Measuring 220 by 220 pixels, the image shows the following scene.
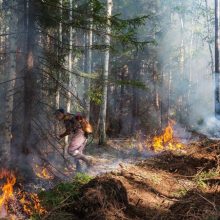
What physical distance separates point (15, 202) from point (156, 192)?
3.19m

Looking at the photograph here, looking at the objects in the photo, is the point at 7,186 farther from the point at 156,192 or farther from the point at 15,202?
the point at 156,192

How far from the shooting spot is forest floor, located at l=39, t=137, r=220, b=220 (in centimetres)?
582

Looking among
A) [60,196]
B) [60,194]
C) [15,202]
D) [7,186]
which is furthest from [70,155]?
[15,202]

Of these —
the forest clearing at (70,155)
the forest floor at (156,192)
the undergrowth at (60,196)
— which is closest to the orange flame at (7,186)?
the forest clearing at (70,155)

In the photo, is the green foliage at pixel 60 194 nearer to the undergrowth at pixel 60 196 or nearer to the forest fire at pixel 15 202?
the undergrowth at pixel 60 196

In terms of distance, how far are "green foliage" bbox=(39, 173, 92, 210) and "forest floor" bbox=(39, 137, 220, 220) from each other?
118 mm

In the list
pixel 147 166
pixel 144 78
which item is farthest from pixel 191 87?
pixel 147 166

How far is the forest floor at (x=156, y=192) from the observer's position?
5.82 metres

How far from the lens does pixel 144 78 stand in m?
26.7

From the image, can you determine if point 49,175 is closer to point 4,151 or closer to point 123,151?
point 4,151

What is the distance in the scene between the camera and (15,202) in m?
6.71

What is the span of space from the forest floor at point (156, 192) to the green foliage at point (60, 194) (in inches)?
4.7

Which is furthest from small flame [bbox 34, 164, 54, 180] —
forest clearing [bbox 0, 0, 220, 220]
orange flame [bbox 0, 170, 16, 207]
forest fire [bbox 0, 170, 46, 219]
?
forest fire [bbox 0, 170, 46, 219]

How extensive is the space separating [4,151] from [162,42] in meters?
24.5
